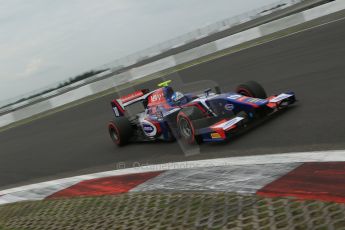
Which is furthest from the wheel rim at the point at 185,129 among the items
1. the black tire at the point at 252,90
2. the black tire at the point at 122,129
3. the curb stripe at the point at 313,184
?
the curb stripe at the point at 313,184

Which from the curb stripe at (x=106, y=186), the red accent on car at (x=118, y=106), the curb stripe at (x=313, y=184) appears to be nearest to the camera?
the curb stripe at (x=313, y=184)

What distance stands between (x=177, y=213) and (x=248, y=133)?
322cm

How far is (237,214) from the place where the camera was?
151 inches

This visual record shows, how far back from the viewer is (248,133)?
7211 millimetres

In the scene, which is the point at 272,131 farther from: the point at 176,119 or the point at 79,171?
the point at 79,171

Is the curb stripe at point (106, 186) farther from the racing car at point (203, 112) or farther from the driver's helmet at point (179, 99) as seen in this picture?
the driver's helmet at point (179, 99)

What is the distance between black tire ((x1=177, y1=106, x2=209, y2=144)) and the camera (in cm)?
750

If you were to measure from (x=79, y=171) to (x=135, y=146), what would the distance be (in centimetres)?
132

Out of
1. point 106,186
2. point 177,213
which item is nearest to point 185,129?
point 106,186

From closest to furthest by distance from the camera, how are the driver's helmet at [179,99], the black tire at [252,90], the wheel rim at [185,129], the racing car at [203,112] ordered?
1. the racing car at [203,112]
2. the wheel rim at [185,129]
3. the black tire at [252,90]
4. the driver's helmet at [179,99]

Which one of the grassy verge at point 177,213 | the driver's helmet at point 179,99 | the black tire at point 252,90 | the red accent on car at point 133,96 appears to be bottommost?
the grassy verge at point 177,213

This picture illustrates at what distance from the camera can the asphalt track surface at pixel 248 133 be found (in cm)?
643

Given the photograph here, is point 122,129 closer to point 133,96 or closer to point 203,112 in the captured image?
point 133,96

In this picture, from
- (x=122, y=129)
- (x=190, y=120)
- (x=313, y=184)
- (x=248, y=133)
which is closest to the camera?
(x=313, y=184)
